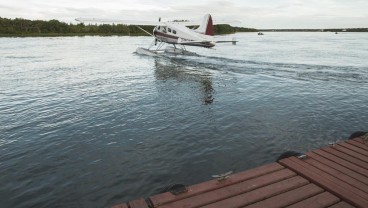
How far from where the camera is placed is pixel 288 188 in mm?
5883

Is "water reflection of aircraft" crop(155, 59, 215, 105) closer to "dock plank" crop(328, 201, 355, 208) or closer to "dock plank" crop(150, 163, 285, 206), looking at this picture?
"dock plank" crop(150, 163, 285, 206)

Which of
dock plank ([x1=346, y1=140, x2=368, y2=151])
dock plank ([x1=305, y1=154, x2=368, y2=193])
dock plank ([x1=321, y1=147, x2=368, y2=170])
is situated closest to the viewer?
dock plank ([x1=305, y1=154, x2=368, y2=193])

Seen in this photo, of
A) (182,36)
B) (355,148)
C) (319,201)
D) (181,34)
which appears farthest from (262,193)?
(181,34)

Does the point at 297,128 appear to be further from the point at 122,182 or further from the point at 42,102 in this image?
the point at 42,102

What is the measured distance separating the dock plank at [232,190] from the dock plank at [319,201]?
0.87 meters

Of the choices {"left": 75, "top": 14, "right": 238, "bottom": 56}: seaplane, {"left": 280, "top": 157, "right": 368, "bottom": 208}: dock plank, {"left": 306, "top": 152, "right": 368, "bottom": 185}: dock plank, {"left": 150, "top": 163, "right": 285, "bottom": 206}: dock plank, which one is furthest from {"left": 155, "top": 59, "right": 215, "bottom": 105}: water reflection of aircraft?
{"left": 150, "top": 163, "right": 285, "bottom": 206}: dock plank

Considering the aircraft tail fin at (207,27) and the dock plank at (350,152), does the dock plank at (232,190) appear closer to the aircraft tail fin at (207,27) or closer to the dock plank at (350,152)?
the dock plank at (350,152)

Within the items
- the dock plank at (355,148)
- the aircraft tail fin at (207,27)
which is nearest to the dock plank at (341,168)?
the dock plank at (355,148)

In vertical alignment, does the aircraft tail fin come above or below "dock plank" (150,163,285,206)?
above

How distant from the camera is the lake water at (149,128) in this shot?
8242 millimetres

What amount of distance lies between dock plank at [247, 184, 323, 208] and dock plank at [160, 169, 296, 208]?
49cm

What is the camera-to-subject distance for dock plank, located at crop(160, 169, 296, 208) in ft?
17.9

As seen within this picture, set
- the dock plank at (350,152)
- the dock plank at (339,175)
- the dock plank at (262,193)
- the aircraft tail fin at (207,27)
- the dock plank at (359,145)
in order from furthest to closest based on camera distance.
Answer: the aircraft tail fin at (207,27) → the dock plank at (359,145) → the dock plank at (350,152) → the dock plank at (339,175) → the dock plank at (262,193)

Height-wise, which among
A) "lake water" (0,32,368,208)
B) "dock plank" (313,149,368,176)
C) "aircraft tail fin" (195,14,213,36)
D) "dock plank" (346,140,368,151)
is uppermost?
"aircraft tail fin" (195,14,213,36)
